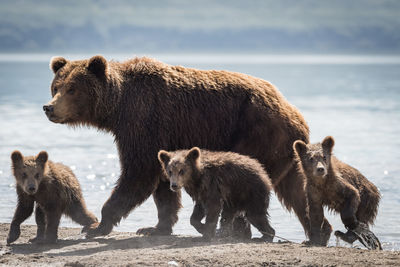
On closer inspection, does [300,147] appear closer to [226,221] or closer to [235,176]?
[235,176]

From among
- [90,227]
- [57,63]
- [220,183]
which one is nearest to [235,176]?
[220,183]

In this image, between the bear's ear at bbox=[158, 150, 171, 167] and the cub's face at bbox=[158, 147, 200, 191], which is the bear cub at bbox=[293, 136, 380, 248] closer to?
the cub's face at bbox=[158, 147, 200, 191]

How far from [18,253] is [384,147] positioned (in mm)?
10784

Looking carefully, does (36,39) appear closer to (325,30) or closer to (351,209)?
(325,30)

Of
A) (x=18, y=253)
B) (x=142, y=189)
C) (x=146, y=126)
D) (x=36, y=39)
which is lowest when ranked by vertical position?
(x=18, y=253)

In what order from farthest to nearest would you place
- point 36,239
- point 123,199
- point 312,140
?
1. point 312,140
2. point 123,199
3. point 36,239

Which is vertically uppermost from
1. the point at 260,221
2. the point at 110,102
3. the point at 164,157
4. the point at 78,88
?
the point at 78,88

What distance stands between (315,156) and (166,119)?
1771 mm

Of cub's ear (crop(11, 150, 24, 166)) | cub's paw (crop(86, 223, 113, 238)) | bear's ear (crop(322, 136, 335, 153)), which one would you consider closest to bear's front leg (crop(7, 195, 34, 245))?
cub's ear (crop(11, 150, 24, 166))

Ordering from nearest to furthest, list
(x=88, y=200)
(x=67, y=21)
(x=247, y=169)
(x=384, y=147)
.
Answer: (x=247, y=169) < (x=88, y=200) < (x=384, y=147) < (x=67, y=21)

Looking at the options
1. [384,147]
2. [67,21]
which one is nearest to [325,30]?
[67,21]

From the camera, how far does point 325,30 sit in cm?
18738

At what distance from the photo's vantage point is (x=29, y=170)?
7875 millimetres

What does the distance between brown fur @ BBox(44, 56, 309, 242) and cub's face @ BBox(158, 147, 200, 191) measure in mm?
545
